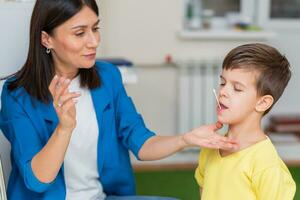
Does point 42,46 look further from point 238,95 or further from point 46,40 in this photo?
point 238,95

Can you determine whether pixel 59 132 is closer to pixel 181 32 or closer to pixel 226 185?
pixel 226 185

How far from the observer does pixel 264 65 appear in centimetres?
134

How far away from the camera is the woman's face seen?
5.06ft

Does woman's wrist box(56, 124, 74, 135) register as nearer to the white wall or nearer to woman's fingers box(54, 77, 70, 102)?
woman's fingers box(54, 77, 70, 102)

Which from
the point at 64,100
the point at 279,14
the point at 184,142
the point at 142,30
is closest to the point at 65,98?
the point at 64,100

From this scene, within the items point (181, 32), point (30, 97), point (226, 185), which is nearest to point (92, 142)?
point (30, 97)

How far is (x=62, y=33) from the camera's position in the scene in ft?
5.10

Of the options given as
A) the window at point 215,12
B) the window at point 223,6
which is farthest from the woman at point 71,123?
the window at point 223,6

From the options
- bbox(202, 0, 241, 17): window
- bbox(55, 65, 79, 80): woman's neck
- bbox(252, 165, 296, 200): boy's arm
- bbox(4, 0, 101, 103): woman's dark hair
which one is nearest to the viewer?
bbox(252, 165, 296, 200): boy's arm

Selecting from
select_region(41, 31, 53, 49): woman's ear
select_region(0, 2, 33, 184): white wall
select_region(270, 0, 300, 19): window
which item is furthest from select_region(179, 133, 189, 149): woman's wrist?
select_region(270, 0, 300, 19): window

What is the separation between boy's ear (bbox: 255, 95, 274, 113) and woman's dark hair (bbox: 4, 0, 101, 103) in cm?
56

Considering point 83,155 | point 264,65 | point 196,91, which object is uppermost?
point 264,65

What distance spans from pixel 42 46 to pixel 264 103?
0.68 m

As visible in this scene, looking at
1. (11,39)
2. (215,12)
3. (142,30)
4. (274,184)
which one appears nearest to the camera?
(274,184)
